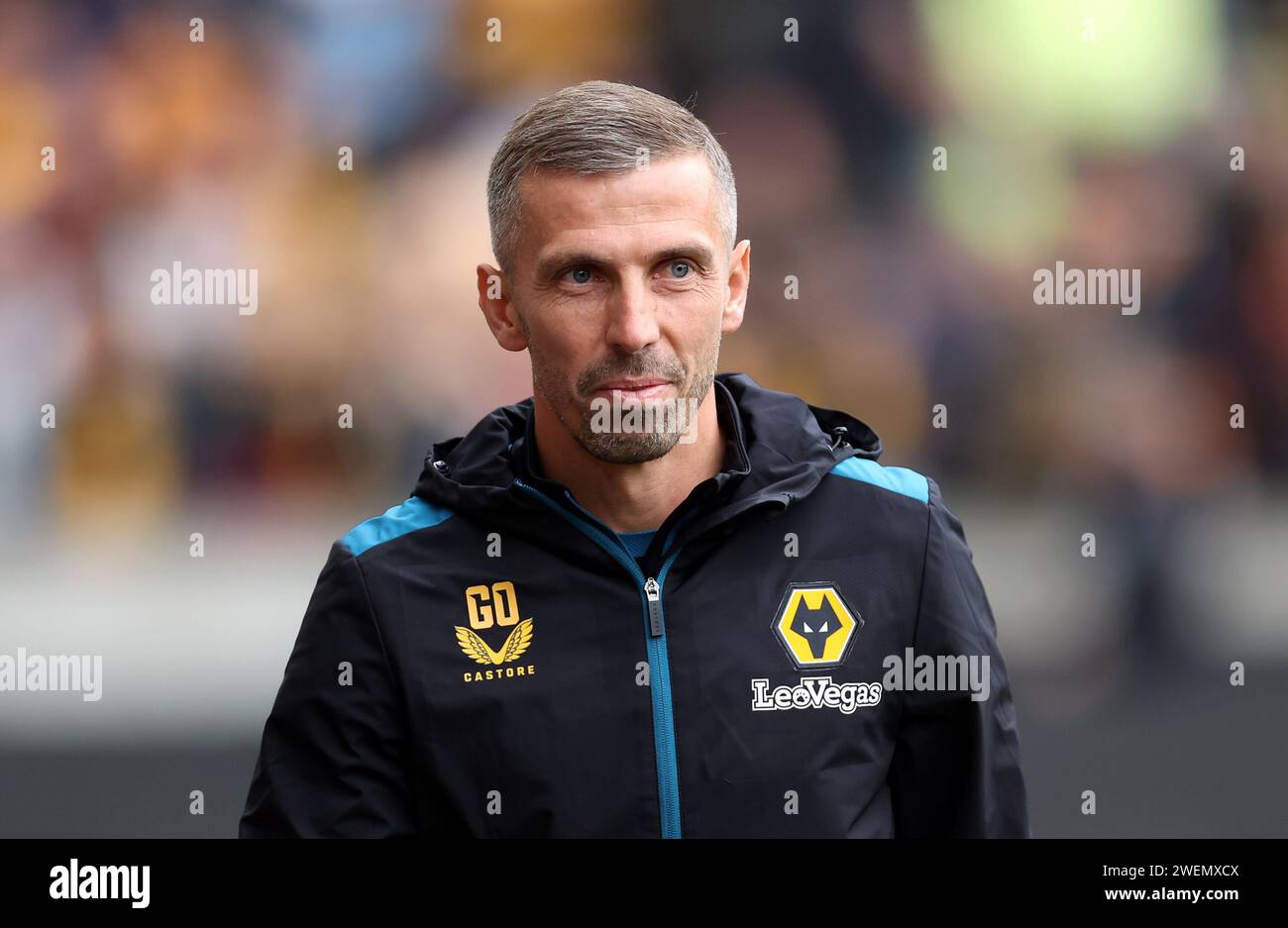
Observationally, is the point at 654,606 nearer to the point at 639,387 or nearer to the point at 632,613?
the point at 632,613

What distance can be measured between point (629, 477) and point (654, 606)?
16 centimetres

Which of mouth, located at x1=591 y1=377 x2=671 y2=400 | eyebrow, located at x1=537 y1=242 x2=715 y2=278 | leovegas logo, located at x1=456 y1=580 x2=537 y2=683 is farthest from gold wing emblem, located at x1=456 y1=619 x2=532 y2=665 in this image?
eyebrow, located at x1=537 y1=242 x2=715 y2=278

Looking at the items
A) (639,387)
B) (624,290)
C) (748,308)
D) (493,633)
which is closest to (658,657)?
(493,633)

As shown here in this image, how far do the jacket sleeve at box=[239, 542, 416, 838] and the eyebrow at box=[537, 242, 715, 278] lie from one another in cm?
43

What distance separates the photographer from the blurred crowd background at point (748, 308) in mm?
4969

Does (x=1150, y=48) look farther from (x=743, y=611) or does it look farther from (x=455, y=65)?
(x=743, y=611)

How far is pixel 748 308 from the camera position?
203 inches

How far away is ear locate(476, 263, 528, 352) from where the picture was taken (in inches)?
74.4

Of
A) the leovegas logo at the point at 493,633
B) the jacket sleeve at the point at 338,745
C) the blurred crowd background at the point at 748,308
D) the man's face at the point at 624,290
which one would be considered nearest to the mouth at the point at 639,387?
the man's face at the point at 624,290

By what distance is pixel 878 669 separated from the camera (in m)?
1.81

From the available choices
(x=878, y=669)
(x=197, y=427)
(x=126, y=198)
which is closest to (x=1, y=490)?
(x=197, y=427)

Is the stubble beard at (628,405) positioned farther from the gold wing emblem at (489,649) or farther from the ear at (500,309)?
the gold wing emblem at (489,649)

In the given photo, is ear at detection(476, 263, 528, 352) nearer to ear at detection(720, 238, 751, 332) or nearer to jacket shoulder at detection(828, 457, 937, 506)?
ear at detection(720, 238, 751, 332)

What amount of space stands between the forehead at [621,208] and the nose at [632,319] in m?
0.04
